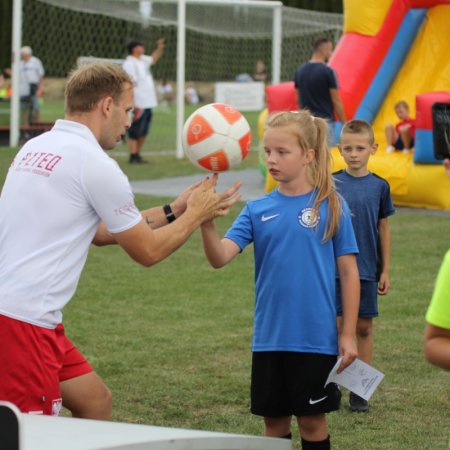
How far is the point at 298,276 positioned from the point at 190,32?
20.8m

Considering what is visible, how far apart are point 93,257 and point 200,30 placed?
12905 mm

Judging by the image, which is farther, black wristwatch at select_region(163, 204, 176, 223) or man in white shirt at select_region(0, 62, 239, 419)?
black wristwatch at select_region(163, 204, 176, 223)

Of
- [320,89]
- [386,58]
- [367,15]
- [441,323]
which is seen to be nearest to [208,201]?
[441,323]

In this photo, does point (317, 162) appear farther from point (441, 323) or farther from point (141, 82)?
point (141, 82)

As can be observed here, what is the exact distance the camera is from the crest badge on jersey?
439cm

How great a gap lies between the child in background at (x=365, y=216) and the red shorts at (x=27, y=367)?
94.3 inches

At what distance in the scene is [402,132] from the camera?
543 inches

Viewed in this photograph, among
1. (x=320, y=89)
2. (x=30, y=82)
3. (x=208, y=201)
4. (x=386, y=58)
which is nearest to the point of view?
(x=208, y=201)

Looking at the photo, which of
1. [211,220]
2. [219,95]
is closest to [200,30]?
[219,95]

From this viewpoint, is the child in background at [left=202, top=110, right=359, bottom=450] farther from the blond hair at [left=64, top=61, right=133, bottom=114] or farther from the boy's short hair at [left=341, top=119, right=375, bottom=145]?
the boy's short hair at [left=341, top=119, right=375, bottom=145]

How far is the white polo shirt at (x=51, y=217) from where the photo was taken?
3.79 m

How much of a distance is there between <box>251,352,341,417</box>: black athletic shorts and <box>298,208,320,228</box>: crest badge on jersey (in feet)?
1.73

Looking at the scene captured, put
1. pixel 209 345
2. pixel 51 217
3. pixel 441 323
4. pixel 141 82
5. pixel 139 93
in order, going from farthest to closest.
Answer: pixel 141 82, pixel 139 93, pixel 209 345, pixel 51 217, pixel 441 323

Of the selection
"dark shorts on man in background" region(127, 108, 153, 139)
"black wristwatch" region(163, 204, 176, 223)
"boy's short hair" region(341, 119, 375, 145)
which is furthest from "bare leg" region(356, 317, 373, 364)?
"dark shorts on man in background" region(127, 108, 153, 139)
